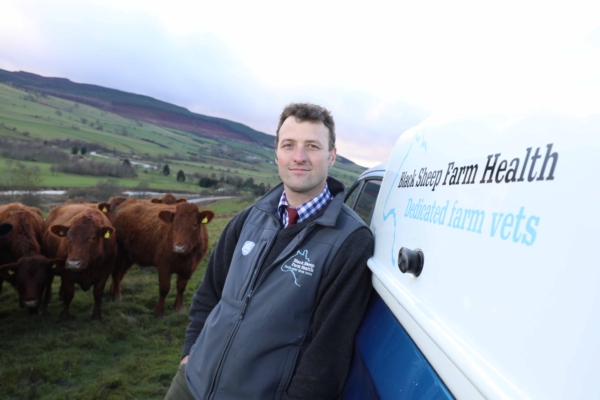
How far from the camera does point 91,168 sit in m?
39.2

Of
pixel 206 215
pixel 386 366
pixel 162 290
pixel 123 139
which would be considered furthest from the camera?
pixel 123 139

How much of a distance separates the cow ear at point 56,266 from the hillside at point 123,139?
37.5 feet

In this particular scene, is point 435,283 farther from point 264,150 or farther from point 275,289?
point 264,150

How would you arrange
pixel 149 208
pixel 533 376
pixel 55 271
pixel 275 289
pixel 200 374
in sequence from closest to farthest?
pixel 533 376 → pixel 275 289 → pixel 200 374 → pixel 55 271 → pixel 149 208

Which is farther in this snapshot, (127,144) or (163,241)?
(127,144)

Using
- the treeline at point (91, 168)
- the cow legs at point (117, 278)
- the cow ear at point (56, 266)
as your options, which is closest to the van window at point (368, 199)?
the cow ear at point (56, 266)

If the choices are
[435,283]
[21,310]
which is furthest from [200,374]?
[21,310]

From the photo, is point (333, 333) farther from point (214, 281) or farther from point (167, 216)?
point (167, 216)

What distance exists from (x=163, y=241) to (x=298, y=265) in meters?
5.49

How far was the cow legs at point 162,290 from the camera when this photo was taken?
254 inches

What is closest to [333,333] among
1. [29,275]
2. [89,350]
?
[89,350]

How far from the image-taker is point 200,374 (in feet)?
6.66

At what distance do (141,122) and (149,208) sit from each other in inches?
4296

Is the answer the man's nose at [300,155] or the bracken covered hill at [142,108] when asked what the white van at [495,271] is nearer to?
the man's nose at [300,155]
